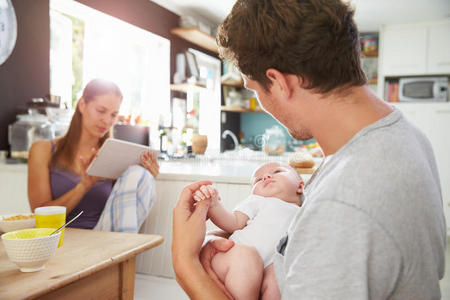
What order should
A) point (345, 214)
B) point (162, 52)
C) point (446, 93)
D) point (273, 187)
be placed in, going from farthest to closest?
point (446, 93) → point (162, 52) → point (273, 187) → point (345, 214)

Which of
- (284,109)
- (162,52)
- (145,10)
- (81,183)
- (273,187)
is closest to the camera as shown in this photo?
(284,109)

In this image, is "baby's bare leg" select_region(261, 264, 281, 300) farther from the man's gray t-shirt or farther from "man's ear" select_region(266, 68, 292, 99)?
"man's ear" select_region(266, 68, 292, 99)

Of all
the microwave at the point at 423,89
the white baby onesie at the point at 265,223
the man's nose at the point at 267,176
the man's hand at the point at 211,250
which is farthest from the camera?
the microwave at the point at 423,89

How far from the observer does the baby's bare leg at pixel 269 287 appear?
0.84 m

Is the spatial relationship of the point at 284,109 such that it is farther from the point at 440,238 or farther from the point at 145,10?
the point at 145,10

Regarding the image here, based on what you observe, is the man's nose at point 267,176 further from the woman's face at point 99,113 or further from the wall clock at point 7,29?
the wall clock at point 7,29

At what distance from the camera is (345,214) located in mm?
523

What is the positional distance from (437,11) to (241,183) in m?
4.03

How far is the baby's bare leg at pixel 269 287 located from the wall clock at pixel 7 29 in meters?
2.30

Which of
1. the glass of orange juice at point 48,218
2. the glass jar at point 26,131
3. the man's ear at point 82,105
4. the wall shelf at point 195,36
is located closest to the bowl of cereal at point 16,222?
the glass of orange juice at point 48,218

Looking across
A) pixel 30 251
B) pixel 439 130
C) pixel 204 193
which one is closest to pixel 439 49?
pixel 439 130

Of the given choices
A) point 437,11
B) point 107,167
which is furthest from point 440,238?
point 437,11

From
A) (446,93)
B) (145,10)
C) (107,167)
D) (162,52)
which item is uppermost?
(145,10)

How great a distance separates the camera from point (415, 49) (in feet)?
15.9
